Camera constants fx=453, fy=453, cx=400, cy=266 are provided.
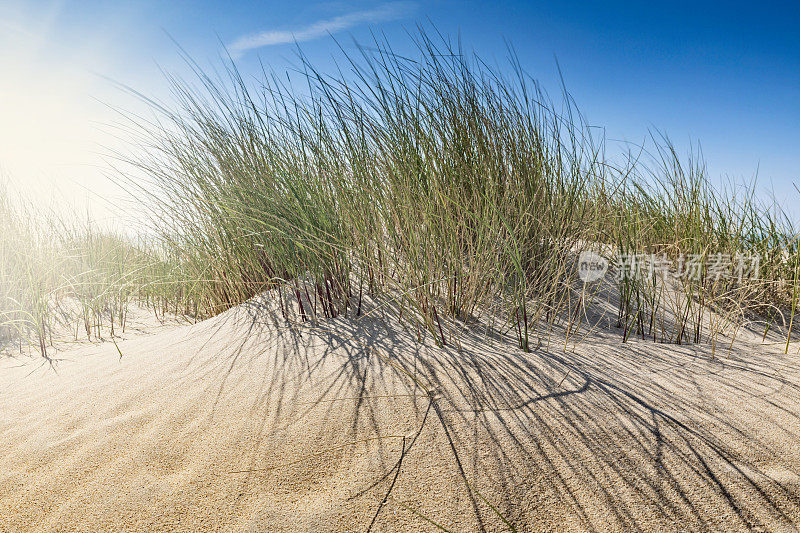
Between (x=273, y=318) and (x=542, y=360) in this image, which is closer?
(x=542, y=360)

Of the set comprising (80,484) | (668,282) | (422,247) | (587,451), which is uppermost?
(422,247)

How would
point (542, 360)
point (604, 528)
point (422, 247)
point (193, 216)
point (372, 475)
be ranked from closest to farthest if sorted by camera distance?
point (604, 528)
point (372, 475)
point (542, 360)
point (422, 247)
point (193, 216)

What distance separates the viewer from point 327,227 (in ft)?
6.55

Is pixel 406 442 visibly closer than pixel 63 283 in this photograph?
Yes

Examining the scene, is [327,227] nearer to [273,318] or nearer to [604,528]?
[273,318]

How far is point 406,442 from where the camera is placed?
1090 millimetres

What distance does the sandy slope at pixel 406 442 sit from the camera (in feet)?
3.03

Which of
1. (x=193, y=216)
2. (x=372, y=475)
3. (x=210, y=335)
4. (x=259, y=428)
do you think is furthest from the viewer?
(x=193, y=216)

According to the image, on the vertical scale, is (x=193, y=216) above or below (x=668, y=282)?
above

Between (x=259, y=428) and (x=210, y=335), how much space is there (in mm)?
879

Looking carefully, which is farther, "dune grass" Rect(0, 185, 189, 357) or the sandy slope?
"dune grass" Rect(0, 185, 189, 357)

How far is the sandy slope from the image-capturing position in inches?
36.4

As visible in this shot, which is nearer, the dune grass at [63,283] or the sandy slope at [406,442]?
the sandy slope at [406,442]

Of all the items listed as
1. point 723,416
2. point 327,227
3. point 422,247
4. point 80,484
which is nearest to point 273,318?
point 327,227
